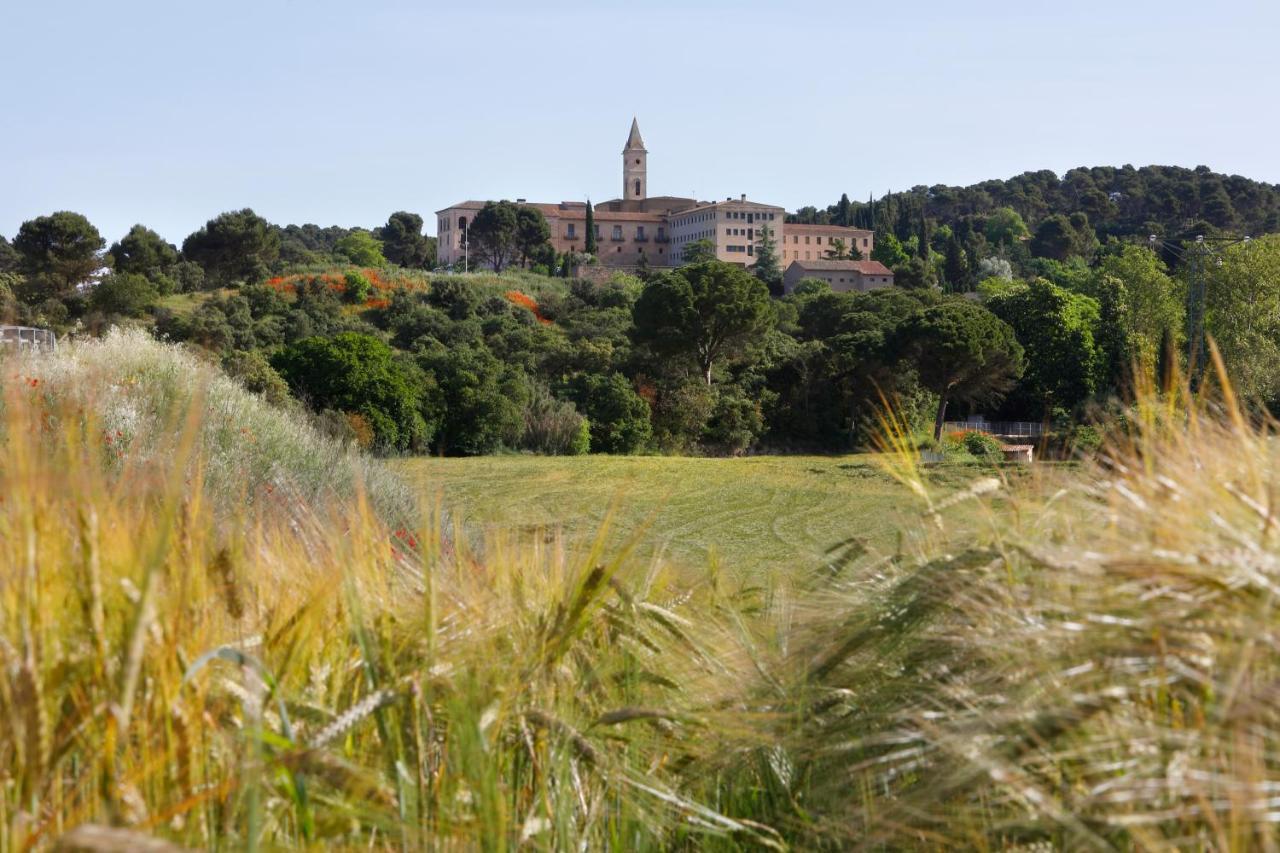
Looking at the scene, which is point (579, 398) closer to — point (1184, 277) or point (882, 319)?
point (882, 319)

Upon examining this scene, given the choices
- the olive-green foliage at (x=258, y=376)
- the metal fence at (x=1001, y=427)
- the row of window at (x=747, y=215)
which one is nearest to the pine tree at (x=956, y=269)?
the row of window at (x=747, y=215)

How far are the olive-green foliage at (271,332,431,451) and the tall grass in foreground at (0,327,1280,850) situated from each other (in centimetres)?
2307

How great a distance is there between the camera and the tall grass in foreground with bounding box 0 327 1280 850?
1.69 meters

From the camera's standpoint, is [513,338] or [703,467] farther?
[513,338]

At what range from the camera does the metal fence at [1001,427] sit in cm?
3741

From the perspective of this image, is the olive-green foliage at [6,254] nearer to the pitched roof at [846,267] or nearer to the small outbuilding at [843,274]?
the small outbuilding at [843,274]

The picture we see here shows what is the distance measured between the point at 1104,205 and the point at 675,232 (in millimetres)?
47927

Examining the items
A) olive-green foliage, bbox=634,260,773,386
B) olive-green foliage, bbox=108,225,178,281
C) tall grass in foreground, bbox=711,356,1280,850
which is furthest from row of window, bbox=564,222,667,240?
tall grass in foreground, bbox=711,356,1280,850

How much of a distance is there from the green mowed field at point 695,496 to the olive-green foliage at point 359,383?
2.02 metres

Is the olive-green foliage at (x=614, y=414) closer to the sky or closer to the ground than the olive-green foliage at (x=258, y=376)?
closer to the ground

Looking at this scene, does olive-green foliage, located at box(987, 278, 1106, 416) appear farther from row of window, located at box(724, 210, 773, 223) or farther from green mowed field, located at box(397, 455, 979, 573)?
row of window, located at box(724, 210, 773, 223)

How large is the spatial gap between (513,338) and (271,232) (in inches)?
976

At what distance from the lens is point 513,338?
39.8 metres

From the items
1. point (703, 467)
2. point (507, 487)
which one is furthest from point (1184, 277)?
point (507, 487)
